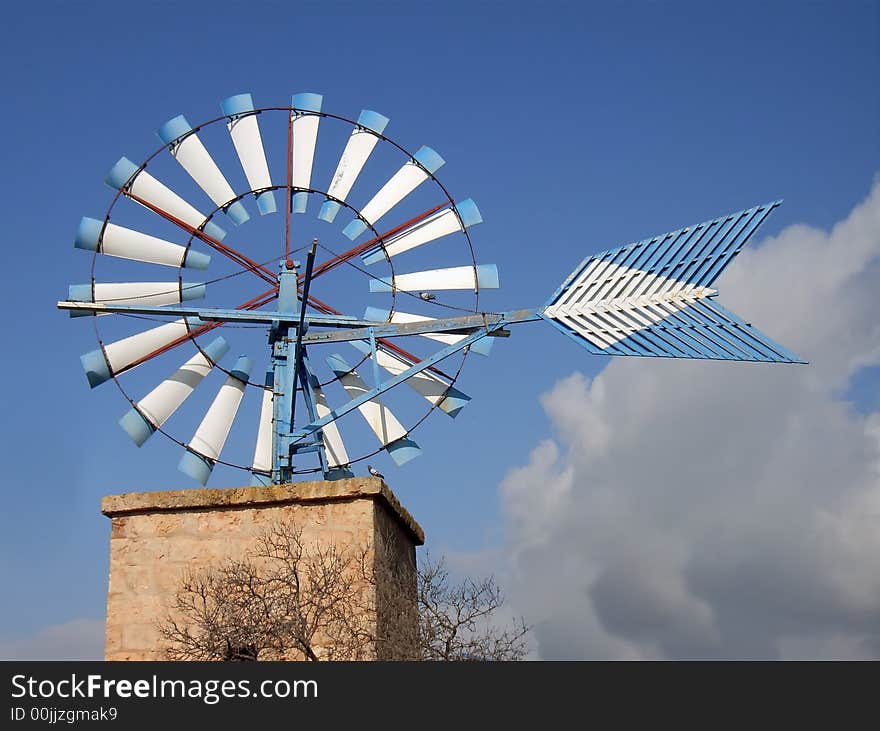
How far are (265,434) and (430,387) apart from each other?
2.11m

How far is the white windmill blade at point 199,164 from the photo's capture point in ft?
48.4

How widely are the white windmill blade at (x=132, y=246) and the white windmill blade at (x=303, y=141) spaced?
1.48 meters

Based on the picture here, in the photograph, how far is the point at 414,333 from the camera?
1445cm

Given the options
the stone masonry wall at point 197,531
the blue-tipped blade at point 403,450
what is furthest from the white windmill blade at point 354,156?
the stone masonry wall at point 197,531

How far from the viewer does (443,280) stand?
1524cm

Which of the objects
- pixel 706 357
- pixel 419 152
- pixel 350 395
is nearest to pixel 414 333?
pixel 350 395

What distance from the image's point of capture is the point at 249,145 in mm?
14961

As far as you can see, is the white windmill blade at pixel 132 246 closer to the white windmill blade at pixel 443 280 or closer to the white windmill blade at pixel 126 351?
the white windmill blade at pixel 126 351

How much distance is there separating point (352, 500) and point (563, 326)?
10.6ft

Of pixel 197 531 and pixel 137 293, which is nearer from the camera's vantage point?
pixel 197 531

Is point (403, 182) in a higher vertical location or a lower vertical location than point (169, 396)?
higher

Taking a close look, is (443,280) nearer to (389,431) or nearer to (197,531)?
(389,431)

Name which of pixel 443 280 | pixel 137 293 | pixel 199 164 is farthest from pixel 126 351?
pixel 443 280
